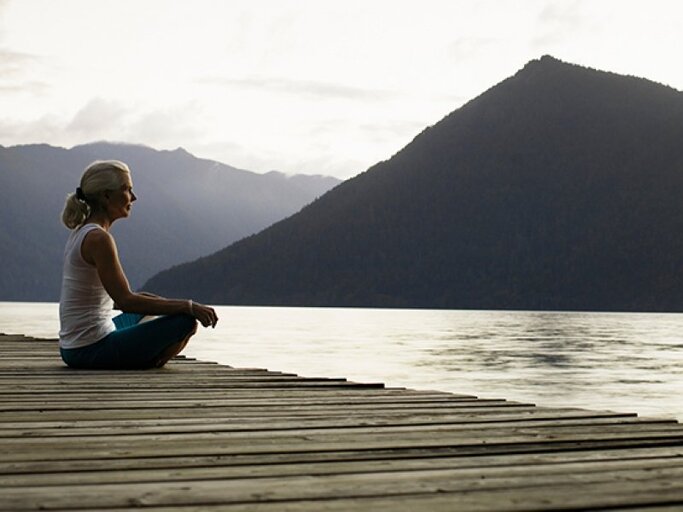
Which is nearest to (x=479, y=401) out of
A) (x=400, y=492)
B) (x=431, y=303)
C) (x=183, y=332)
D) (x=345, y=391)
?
(x=345, y=391)

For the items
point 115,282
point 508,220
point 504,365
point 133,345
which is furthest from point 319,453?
point 508,220

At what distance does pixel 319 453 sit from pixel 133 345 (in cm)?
412

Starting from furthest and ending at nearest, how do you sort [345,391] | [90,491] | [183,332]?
[183,332] < [345,391] < [90,491]

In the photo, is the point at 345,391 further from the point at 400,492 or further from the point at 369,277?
the point at 369,277

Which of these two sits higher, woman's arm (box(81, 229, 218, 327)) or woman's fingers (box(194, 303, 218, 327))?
woman's arm (box(81, 229, 218, 327))

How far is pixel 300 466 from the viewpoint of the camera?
356cm

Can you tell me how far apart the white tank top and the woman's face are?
0.56 feet

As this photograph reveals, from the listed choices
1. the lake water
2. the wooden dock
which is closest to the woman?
the wooden dock

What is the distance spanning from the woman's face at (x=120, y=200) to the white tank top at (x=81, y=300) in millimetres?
170

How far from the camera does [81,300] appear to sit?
7281 millimetres

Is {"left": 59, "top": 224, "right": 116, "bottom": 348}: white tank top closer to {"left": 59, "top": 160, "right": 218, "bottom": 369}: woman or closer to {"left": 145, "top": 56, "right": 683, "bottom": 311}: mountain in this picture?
{"left": 59, "top": 160, "right": 218, "bottom": 369}: woman

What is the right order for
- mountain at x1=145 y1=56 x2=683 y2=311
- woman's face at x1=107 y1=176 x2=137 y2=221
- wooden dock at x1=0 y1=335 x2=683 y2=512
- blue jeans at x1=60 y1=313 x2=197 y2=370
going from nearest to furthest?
wooden dock at x1=0 y1=335 x2=683 y2=512 < woman's face at x1=107 y1=176 x2=137 y2=221 < blue jeans at x1=60 y1=313 x2=197 y2=370 < mountain at x1=145 y1=56 x2=683 y2=311

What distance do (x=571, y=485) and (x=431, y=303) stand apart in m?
160

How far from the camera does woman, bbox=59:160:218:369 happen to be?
698cm
